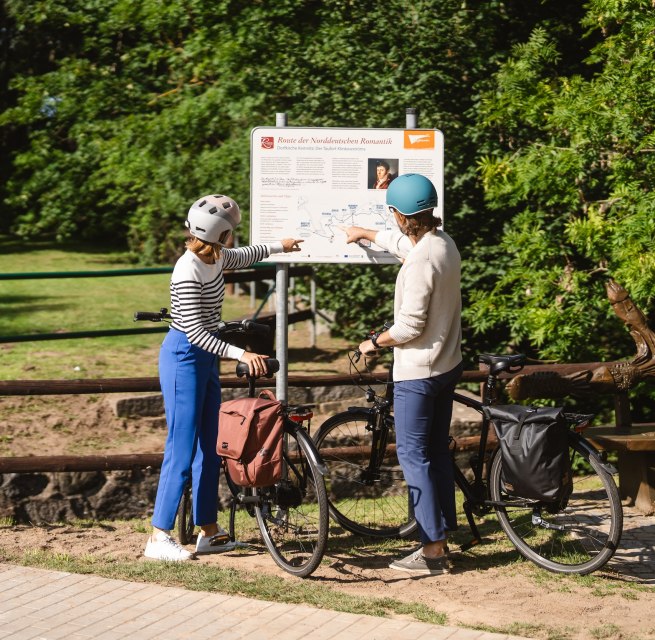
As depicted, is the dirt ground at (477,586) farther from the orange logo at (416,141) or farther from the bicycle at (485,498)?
the orange logo at (416,141)

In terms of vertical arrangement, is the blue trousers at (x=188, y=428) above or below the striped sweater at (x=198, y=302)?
below

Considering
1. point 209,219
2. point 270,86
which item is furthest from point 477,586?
point 270,86

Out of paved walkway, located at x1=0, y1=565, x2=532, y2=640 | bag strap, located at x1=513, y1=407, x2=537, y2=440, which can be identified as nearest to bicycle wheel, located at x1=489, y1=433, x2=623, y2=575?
bag strap, located at x1=513, y1=407, x2=537, y2=440

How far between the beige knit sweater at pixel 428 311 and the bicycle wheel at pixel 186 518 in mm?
1446

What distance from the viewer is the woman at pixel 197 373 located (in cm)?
596

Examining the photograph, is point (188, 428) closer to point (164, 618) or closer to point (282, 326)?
point (282, 326)

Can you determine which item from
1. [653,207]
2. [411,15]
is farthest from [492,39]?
[653,207]

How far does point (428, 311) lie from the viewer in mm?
5848

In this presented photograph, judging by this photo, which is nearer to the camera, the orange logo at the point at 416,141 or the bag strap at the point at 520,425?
the bag strap at the point at 520,425

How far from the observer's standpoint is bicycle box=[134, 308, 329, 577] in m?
5.80

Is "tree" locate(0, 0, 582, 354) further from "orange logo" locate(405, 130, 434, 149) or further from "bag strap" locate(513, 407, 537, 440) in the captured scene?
"bag strap" locate(513, 407, 537, 440)

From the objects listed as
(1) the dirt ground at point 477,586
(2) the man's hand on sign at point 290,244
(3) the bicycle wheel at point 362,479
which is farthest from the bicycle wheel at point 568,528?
(2) the man's hand on sign at point 290,244

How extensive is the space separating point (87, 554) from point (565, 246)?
4.70 meters

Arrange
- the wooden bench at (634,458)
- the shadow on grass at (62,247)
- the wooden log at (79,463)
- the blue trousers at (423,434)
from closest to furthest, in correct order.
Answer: the blue trousers at (423,434) → the wooden log at (79,463) → the wooden bench at (634,458) → the shadow on grass at (62,247)
